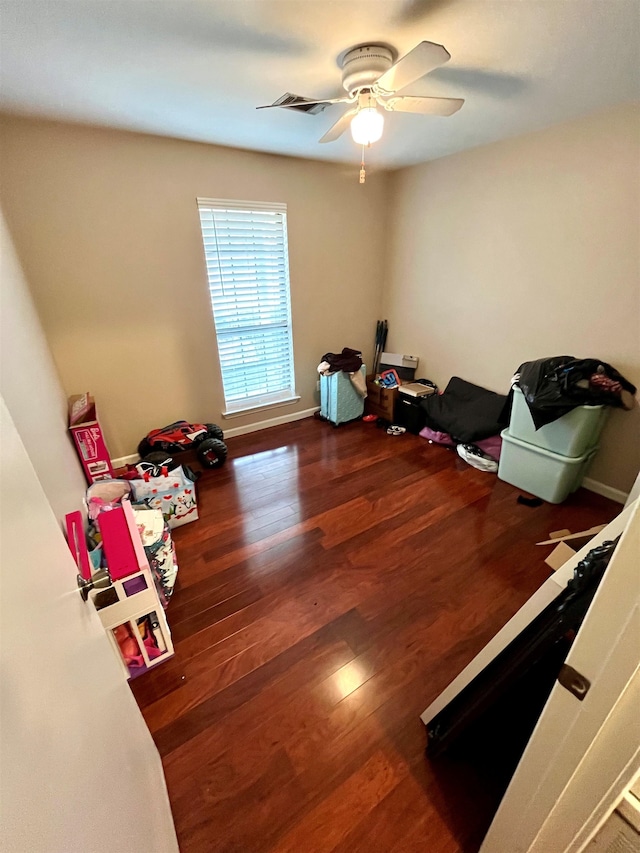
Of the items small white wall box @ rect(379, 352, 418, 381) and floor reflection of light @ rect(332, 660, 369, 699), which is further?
small white wall box @ rect(379, 352, 418, 381)

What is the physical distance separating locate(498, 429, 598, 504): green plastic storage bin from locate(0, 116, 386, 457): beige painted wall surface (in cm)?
211

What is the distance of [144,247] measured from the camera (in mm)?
2580

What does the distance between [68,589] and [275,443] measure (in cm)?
261

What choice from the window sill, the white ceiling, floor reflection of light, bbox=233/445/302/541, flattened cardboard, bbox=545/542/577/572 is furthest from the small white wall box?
flattened cardboard, bbox=545/542/577/572

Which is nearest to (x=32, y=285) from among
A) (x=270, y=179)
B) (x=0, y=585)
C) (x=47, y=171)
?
(x=47, y=171)

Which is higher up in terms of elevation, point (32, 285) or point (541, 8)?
point (541, 8)

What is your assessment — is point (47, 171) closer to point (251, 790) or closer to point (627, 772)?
point (251, 790)

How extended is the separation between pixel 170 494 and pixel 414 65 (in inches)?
92.6

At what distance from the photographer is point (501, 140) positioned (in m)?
2.54

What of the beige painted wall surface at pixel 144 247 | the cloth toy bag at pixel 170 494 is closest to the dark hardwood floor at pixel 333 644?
the cloth toy bag at pixel 170 494

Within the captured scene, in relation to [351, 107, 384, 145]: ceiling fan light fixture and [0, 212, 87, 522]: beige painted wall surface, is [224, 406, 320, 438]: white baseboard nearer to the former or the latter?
[0, 212, 87, 522]: beige painted wall surface

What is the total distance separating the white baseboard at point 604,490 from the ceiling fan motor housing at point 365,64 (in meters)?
2.78

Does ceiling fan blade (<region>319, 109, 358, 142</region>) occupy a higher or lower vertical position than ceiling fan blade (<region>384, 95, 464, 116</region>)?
lower

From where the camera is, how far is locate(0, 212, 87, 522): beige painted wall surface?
1.28m
